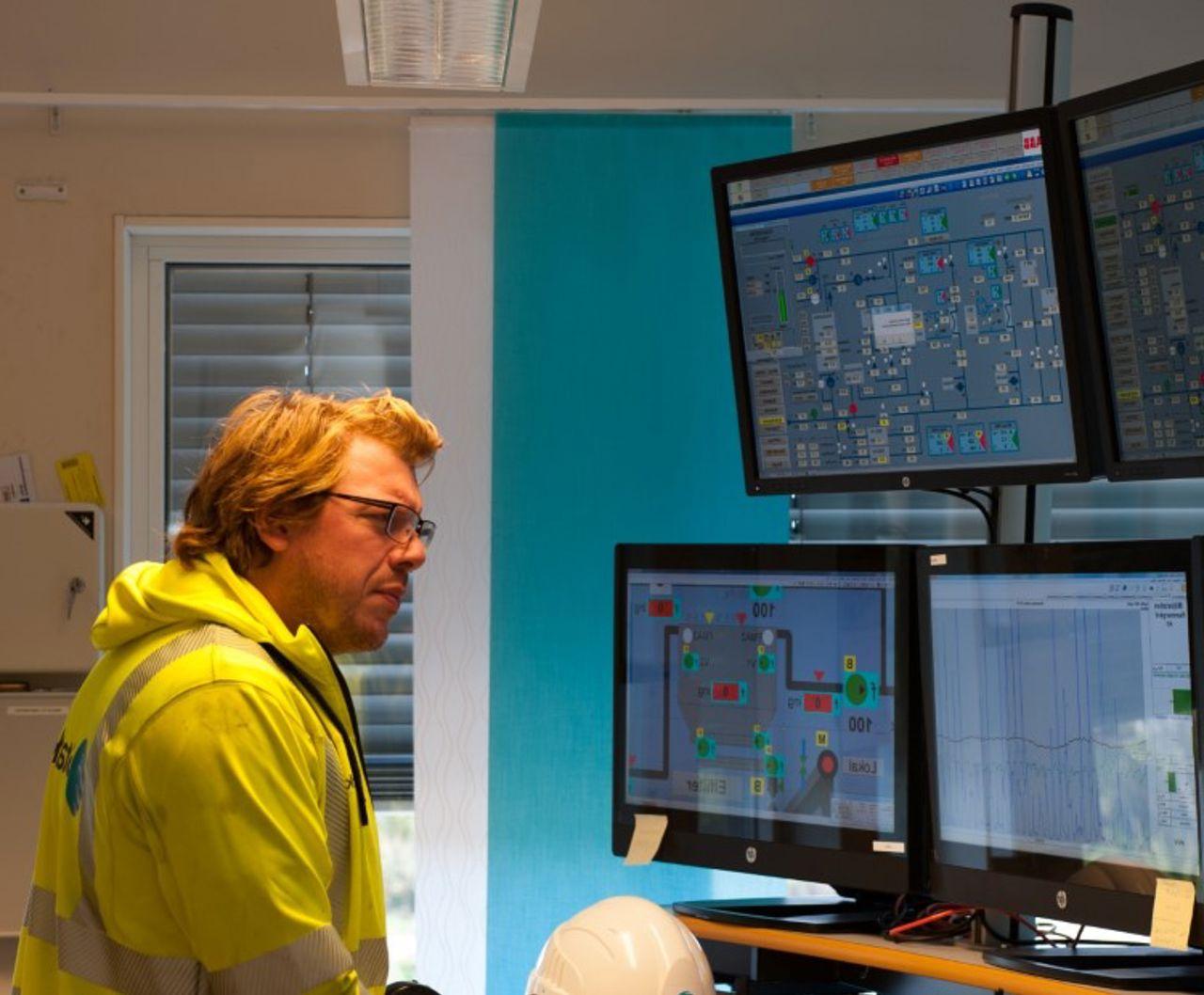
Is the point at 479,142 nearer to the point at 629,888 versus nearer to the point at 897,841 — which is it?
the point at 629,888

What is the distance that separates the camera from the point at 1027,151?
243 cm

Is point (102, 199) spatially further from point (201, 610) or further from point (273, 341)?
point (201, 610)

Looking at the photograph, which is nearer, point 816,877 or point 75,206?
point 816,877

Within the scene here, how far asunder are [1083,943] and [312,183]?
2404 millimetres

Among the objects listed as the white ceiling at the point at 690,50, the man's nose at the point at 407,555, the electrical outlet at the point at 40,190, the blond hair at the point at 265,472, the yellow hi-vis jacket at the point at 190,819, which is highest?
the white ceiling at the point at 690,50

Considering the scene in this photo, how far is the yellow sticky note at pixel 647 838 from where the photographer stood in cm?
263

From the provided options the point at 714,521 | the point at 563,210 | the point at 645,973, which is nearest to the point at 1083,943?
the point at 645,973

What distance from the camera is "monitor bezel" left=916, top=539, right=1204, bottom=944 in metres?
2.07

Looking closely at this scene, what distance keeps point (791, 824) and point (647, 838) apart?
0.26 metres

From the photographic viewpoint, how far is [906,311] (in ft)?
8.46

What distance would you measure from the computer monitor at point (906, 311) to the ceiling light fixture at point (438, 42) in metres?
0.43

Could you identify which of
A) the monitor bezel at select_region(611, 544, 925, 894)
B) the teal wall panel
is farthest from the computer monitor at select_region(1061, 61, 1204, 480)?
the teal wall panel

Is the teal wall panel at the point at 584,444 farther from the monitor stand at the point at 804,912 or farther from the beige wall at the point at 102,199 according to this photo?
the monitor stand at the point at 804,912

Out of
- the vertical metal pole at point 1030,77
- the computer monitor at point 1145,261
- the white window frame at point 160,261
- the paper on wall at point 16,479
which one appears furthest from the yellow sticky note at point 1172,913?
the paper on wall at point 16,479
